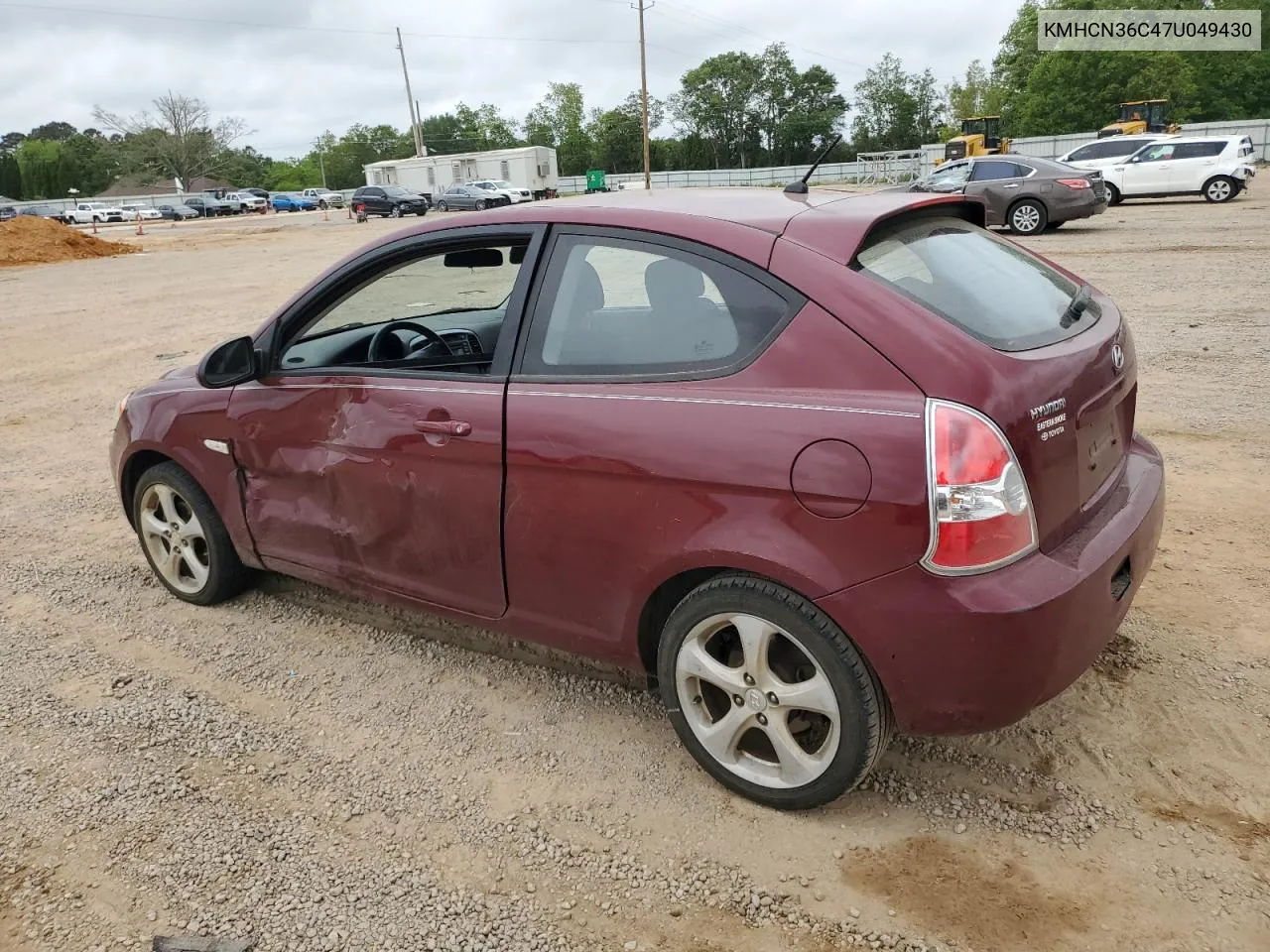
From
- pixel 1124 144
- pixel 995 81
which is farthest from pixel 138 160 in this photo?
pixel 1124 144

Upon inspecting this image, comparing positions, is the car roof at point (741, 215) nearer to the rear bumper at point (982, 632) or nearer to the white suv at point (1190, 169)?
the rear bumper at point (982, 632)

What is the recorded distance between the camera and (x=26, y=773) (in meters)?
3.04

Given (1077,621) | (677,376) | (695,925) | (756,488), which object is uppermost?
(677,376)

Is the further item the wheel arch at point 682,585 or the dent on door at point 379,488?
the dent on door at point 379,488

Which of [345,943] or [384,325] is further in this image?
[384,325]

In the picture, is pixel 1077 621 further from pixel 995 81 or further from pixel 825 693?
pixel 995 81

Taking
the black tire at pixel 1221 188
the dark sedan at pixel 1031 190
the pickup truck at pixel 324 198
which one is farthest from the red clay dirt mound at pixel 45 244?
the pickup truck at pixel 324 198

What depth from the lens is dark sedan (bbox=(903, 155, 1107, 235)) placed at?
1639 cm

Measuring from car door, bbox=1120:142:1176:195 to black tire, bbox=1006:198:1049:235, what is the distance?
657cm

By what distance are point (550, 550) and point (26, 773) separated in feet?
6.18

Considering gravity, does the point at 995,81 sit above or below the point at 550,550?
above

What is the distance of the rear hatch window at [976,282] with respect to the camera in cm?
250

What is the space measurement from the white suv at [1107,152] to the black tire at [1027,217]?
5.80 meters

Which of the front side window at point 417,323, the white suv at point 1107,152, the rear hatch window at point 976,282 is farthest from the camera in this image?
the white suv at point 1107,152
